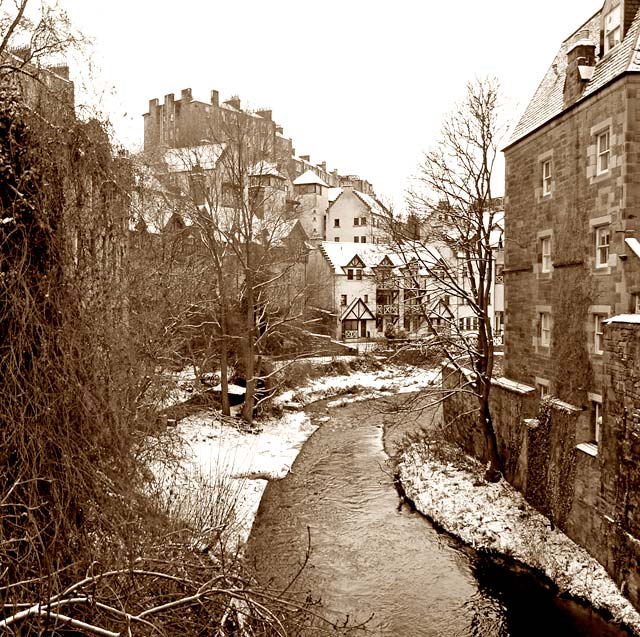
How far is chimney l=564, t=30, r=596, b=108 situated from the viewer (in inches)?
677

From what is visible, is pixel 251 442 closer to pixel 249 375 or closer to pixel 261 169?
pixel 249 375

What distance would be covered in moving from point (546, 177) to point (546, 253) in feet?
7.25

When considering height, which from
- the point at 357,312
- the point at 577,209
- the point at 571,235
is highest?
the point at 577,209

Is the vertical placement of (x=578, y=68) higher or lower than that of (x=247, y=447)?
higher

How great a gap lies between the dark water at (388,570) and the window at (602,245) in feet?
24.8

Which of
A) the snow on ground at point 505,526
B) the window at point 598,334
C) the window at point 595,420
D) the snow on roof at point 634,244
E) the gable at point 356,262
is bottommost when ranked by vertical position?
the snow on ground at point 505,526

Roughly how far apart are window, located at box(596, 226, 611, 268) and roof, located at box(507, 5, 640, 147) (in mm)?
3364

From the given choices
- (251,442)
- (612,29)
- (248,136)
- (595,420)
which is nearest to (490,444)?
(595,420)

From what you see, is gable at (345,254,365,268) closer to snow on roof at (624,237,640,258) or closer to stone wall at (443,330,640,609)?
stone wall at (443,330,640,609)

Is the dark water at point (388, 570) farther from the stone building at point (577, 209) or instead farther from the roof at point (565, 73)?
the roof at point (565, 73)

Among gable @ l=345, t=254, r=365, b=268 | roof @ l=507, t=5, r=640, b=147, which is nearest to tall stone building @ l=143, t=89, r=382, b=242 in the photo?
gable @ l=345, t=254, r=365, b=268

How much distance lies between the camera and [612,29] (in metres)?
17.0

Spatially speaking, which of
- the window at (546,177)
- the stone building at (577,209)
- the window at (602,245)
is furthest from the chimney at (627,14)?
the window at (602,245)

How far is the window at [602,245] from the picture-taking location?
1596 centimetres
